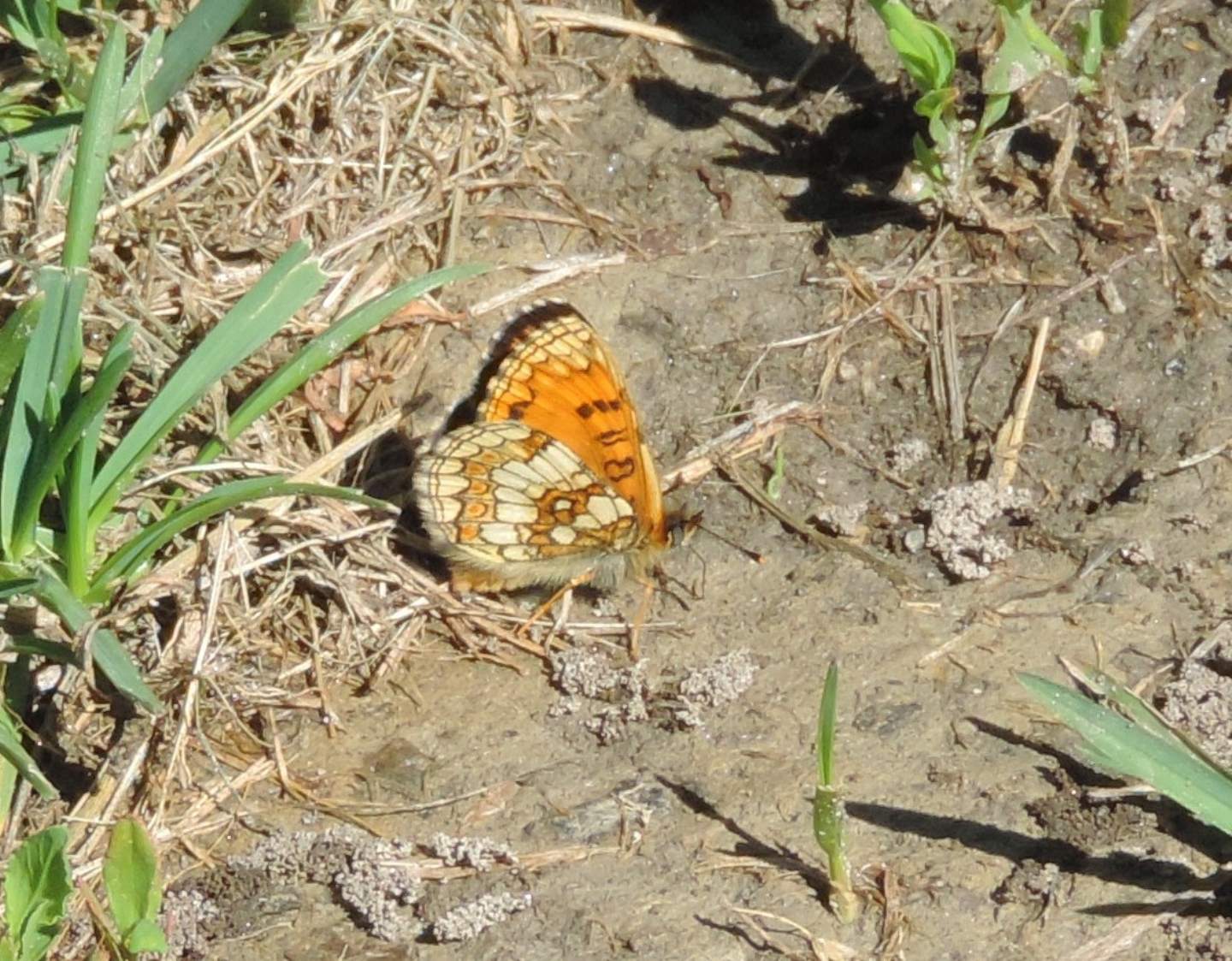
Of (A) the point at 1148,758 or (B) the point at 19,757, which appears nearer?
(A) the point at 1148,758

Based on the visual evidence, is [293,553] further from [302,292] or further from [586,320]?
[586,320]

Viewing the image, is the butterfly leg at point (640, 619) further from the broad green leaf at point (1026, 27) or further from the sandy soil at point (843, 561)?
the broad green leaf at point (1026, 27)

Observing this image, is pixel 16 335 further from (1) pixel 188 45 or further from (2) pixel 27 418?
(1) pixel 188 45

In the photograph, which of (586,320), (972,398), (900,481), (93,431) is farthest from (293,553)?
(972,398)

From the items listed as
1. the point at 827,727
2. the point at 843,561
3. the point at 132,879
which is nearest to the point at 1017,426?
the point at 843,561

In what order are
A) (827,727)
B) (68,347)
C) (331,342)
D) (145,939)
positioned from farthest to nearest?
(331,342)
(68,347)
(145,939)
(827,727)

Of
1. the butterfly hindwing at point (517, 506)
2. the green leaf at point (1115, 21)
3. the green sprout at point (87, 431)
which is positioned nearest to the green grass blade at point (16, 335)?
the green sprout at point (87, 431)

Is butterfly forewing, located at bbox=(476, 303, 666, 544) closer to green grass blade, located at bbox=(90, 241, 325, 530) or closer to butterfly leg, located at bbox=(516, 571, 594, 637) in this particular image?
butterfly leg, located at bbox=(516, 571, 594, 637)

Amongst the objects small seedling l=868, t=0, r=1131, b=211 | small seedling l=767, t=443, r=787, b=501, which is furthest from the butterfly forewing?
small seedling l=868, t=0, r=1131, b=211
